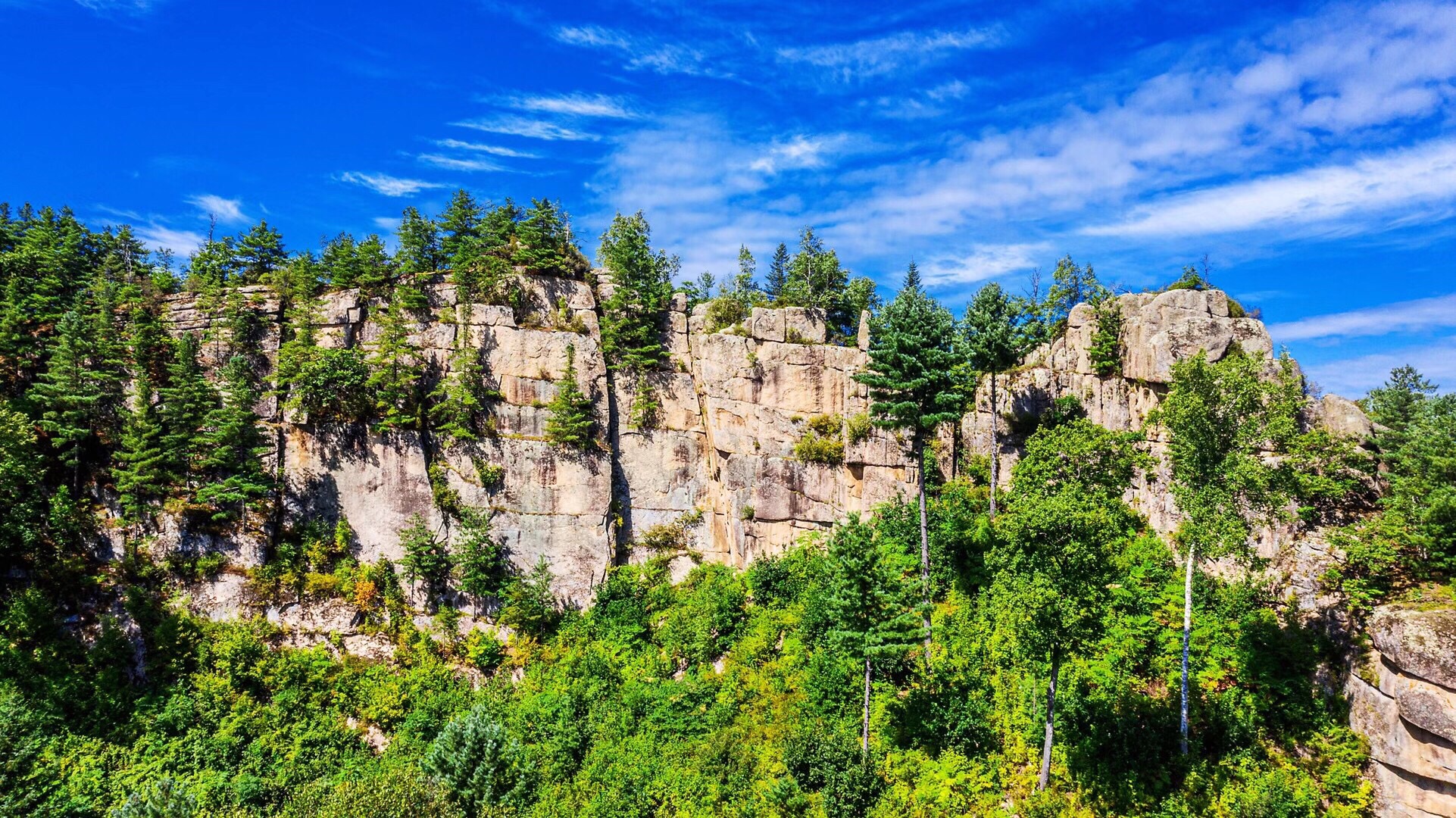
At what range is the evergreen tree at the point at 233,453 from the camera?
34.4m

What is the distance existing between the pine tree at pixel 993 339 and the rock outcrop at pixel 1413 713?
17104 mm

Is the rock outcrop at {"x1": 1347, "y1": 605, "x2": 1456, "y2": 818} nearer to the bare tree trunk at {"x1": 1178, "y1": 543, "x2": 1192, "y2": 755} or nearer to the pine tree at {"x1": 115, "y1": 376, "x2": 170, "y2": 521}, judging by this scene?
the bare tree trunk at {"x1": 1178, "y1": 543, "x2": 1192, "y2": 755}

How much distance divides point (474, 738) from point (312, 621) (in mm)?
14232

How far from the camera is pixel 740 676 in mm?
32406

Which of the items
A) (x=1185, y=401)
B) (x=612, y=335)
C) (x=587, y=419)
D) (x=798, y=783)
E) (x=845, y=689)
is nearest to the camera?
(x=1185, y=401)

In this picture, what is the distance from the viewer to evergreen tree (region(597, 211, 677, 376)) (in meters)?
43.4

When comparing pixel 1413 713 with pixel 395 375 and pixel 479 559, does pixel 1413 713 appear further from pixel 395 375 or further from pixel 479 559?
pixel 395 375

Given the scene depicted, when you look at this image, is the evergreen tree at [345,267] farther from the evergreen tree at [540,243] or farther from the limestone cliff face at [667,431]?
the evergreen tree at [540,243]

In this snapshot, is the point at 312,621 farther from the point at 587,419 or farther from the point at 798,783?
the point at 798,783

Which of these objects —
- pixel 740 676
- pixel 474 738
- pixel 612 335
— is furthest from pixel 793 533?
pixel 474 738

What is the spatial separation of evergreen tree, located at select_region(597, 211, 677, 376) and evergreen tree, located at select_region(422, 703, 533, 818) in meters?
23.0

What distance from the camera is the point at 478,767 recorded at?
2577 centimetres

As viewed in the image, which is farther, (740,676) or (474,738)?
(740,676)

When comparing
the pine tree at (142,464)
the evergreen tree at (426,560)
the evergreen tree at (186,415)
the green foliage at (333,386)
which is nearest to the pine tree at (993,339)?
the evergreen tree at (426,560)
